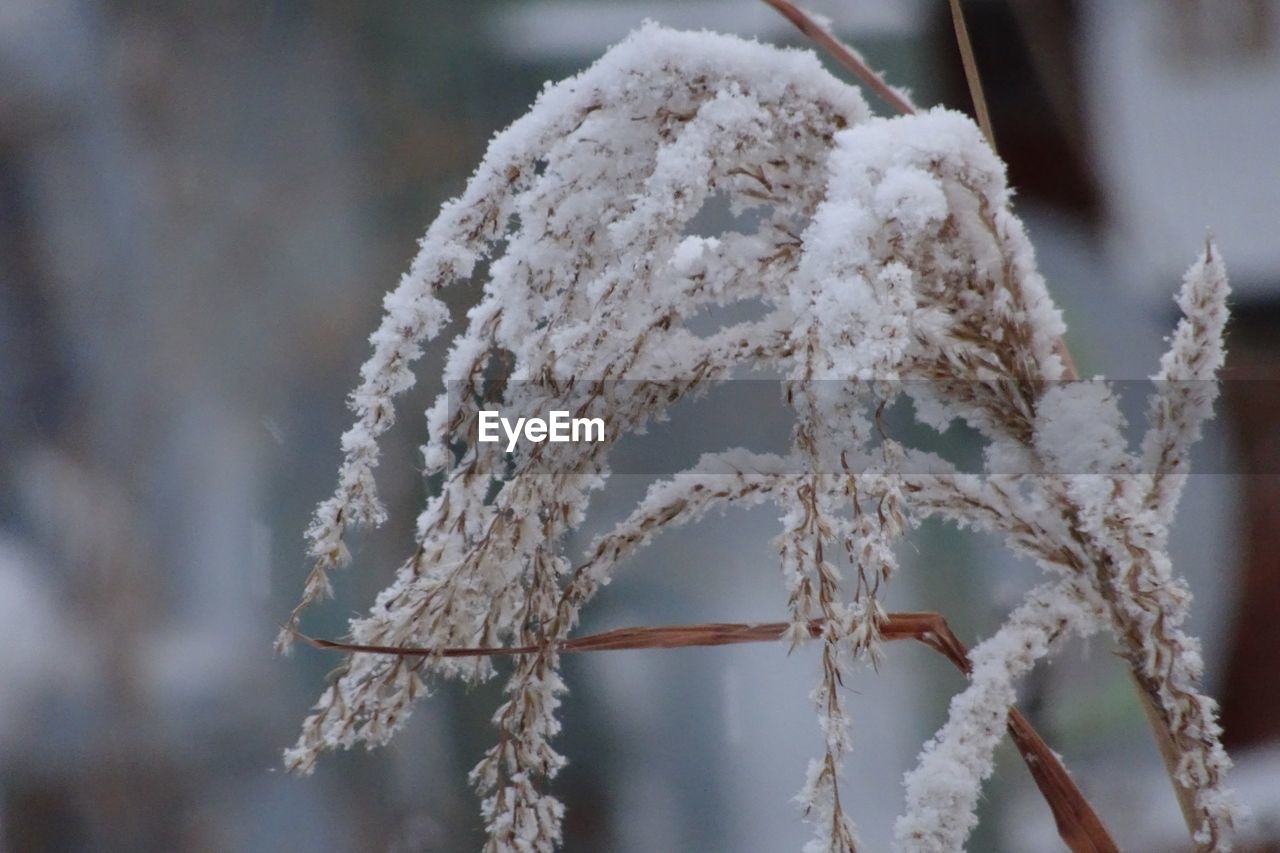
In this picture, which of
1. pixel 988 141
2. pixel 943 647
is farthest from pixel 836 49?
pixel 943 647

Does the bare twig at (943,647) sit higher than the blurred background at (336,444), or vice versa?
the blurred background at (336,444)

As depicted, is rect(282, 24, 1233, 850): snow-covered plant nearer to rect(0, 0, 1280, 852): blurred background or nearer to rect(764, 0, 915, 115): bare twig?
rect(764, 0, 915, 115): bare twig

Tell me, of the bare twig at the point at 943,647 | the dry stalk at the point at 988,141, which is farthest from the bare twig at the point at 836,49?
the bare twig at the point at 943,647

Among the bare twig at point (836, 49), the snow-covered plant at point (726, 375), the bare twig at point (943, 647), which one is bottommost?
the bare twig at point (943, 647)

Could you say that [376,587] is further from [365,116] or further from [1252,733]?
[1252,733]

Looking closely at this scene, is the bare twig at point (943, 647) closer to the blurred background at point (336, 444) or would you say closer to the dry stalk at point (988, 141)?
the dry stalk at point (988, 141)

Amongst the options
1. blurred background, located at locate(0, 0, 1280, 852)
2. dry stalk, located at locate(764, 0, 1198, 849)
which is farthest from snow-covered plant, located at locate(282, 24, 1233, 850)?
blurred background, located at locate(0, 0, 1280, 852)

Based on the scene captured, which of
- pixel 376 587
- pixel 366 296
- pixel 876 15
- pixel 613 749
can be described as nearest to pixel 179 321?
pixel 366 296

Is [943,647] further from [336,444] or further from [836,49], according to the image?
[336,444]
